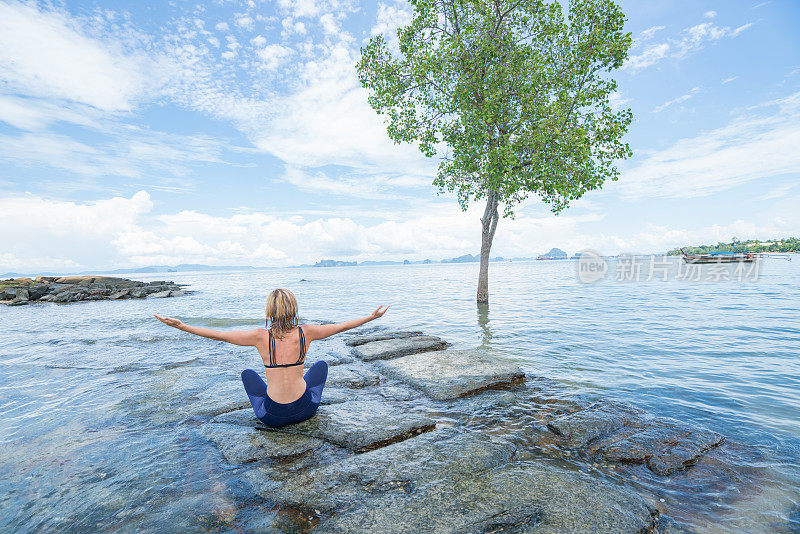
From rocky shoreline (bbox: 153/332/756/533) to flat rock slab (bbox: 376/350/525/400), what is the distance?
0.21ft

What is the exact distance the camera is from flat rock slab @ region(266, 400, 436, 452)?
5367mm

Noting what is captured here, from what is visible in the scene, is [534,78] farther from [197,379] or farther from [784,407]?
[197,379]

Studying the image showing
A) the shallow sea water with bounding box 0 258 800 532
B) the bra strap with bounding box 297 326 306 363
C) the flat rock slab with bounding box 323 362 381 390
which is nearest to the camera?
the shallow sea water with bounding box 0 258 800 532

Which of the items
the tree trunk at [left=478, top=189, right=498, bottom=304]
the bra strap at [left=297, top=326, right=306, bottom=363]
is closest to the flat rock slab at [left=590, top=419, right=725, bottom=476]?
the bra strap at [left=297, top=326, right=306, bottom=363]

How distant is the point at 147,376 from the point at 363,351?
5888 mm

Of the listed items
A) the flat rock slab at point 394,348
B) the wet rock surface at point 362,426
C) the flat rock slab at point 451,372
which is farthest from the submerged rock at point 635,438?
the flat rock slab at point 394,348

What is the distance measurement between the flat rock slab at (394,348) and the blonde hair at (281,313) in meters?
5.71

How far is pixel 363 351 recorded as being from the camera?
11.5 metres

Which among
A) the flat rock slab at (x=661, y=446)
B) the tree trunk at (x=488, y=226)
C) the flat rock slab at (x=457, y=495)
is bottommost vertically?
the flat rock slab at (x=661, y=446)

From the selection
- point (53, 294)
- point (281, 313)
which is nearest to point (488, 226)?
point (281, 313)

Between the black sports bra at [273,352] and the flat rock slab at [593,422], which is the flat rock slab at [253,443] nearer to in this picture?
the black sports bra at [273,352]

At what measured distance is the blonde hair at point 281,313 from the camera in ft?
17.7

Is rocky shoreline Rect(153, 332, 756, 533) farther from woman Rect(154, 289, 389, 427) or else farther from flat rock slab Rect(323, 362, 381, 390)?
woman Rect(154, 289, 389, 427)

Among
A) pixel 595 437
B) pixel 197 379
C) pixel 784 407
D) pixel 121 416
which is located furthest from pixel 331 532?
pixel 784 407
